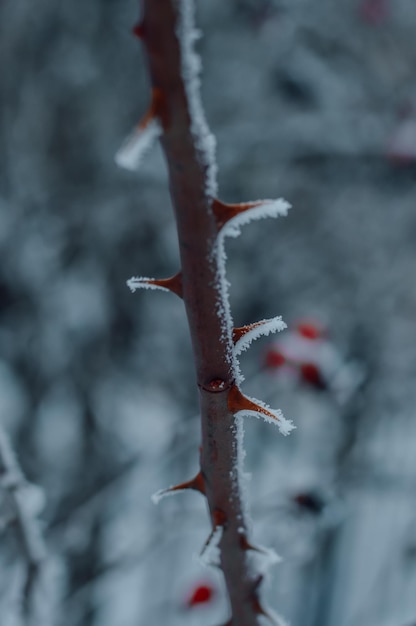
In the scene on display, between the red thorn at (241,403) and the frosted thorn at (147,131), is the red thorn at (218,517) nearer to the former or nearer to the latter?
the red thorn at (241,403)

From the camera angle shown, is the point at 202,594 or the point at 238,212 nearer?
the point at 238,212

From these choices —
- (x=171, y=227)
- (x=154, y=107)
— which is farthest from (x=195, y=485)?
(x=171, y=227)

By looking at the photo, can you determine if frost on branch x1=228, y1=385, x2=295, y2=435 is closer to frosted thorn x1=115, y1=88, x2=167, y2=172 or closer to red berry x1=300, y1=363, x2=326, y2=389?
frosted thorn x1=115, y1=88, x2=167, y2=172

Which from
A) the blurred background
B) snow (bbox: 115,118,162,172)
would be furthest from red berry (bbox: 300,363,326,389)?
snow (bbox: 115,118,162,172)

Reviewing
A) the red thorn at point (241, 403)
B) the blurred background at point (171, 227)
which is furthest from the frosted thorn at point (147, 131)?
the blurred background at point (171, 227)

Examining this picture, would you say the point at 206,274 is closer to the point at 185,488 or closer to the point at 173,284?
→ the point at 173,284

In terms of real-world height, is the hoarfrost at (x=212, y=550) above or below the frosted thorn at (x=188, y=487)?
below

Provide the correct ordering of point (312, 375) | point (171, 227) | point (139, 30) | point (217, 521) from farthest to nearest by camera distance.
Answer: point (171, 227) < point (312, 375) < point (217, 521) < point (139, 30)
